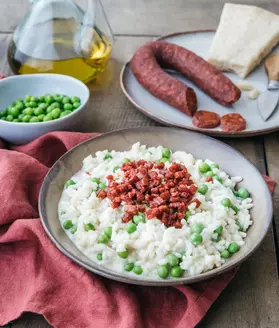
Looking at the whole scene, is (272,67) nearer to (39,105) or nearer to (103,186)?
(39,105)

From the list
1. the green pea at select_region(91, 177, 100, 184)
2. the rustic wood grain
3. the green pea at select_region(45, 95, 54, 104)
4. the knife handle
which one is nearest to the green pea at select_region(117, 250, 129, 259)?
the green pea at select_region(91, 177, 100, 184)

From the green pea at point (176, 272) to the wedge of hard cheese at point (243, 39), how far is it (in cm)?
142

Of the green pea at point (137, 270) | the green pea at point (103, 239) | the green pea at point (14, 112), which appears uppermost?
the green pea at point (137, 270)

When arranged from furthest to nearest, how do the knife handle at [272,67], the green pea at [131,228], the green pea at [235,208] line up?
the knife handle at [272,67] → the green pea at [235,208] → the green pea at [131,228]

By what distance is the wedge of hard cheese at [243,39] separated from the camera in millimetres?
2721

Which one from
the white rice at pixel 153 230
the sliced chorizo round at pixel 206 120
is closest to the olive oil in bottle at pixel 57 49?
the sliced chorizo round at pixel 206 120

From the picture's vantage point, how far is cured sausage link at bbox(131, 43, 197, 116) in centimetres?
243

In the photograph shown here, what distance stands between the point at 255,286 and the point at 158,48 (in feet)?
4.51

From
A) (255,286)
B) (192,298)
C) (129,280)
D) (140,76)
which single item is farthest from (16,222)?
(140,76)

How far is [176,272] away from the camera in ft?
5.15

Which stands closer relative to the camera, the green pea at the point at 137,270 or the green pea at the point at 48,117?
the green pea at the point at 137,270

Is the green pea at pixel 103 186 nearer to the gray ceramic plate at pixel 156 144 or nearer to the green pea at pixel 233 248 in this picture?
the gray ceramic plate at pixel 156 144

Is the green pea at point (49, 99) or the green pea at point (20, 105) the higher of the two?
the green pea at point (49, 99)

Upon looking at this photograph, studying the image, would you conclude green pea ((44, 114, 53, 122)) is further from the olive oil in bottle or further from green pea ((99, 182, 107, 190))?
green pea ((99, 182, 107, 190))
